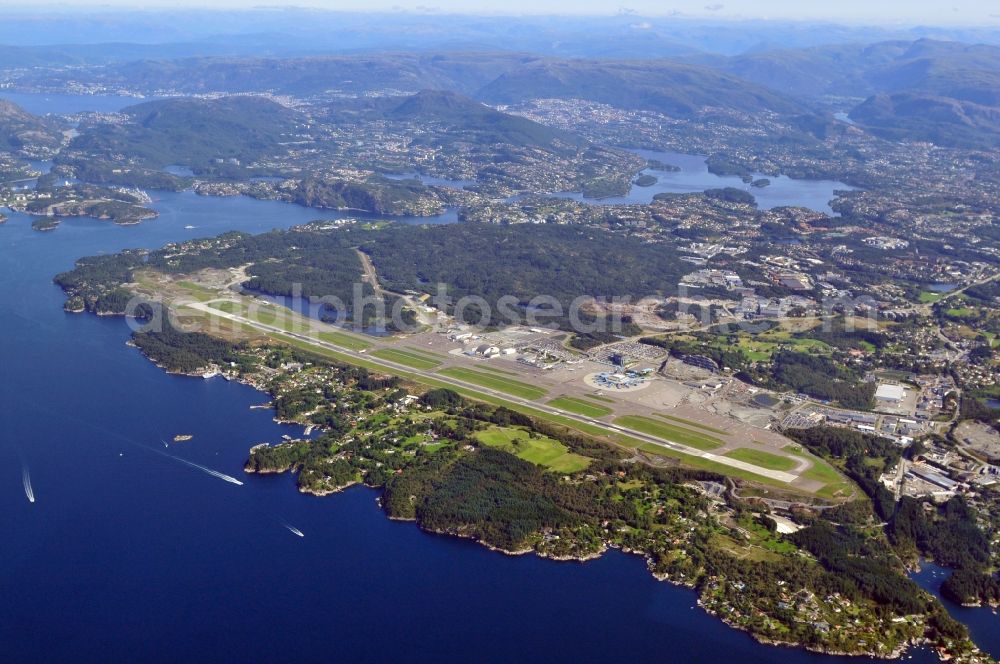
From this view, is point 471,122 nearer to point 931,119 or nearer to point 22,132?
point 22,132

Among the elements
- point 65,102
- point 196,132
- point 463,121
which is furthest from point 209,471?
point 65,102

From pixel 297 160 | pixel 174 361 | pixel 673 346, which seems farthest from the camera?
pixel 297 160

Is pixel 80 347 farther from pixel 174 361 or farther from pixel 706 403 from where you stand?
pixel 706 403

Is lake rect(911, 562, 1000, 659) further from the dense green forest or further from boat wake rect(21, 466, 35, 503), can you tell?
boat wake rect(21, 466, 35, 503)

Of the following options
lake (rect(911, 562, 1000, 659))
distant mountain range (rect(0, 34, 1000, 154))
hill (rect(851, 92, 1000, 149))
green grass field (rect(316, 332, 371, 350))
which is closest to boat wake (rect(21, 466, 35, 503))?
green grass field (rect(316, 332, 371, 350))

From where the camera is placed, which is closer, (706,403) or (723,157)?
(706,403)

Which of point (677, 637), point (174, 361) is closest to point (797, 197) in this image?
point (174, 361)

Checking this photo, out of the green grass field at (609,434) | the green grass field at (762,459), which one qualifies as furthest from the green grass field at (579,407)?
the green grass field at (762,459)
